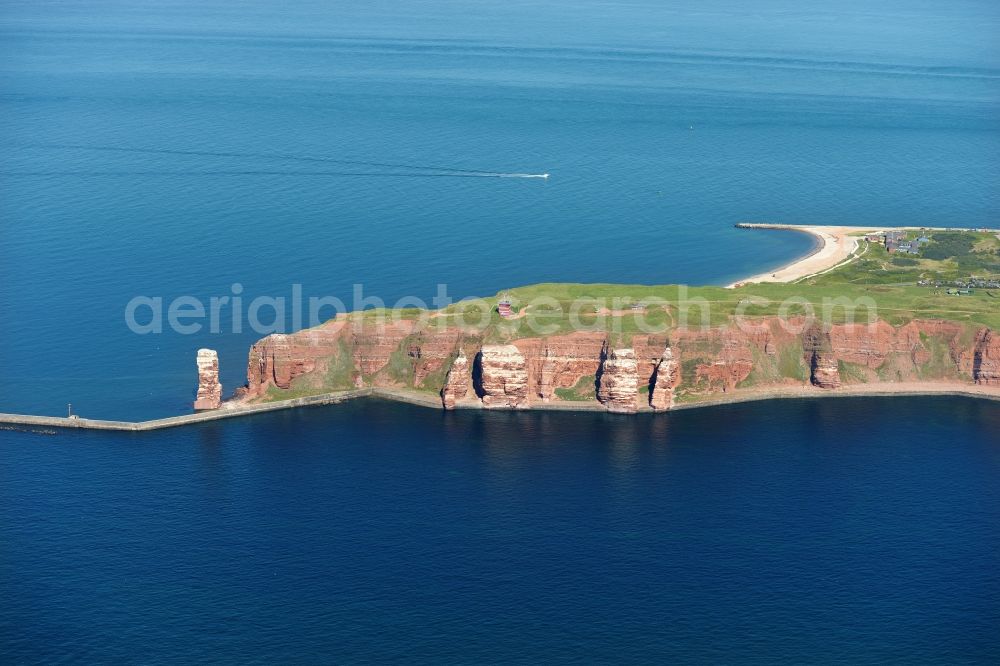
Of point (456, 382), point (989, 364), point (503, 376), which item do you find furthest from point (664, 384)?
point (989, 364)

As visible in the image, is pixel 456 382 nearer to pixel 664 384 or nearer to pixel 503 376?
pixel 503 376

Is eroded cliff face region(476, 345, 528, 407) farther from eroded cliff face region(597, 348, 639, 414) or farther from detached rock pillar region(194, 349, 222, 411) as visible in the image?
detached rock pillar region(194, 349, 222, 411)

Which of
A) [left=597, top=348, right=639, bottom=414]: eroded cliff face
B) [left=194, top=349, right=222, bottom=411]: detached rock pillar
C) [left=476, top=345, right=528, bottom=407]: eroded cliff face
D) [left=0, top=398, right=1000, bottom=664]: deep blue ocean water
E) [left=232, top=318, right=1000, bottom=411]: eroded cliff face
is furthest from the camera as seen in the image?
[left=232, top=318, right=1000, bottom=411]: eroded cliff face

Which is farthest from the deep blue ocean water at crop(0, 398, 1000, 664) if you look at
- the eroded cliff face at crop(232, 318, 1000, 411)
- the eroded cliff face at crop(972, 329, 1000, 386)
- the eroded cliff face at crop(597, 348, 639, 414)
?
the eroded cliff face at crop(972, 329, 1000, 386)

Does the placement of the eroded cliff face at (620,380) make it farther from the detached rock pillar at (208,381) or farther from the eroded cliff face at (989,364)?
the detached rock pillar at (208,381)

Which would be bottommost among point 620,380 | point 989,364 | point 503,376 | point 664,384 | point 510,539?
point 510,539

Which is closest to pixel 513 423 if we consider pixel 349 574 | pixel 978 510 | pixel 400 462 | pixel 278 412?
pixel 400 462

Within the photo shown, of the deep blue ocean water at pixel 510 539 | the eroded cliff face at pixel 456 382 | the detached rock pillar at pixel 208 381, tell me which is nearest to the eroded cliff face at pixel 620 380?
the deep blue ocean water at pixel 510 539

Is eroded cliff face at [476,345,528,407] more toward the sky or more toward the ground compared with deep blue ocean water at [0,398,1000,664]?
more toward the sky
